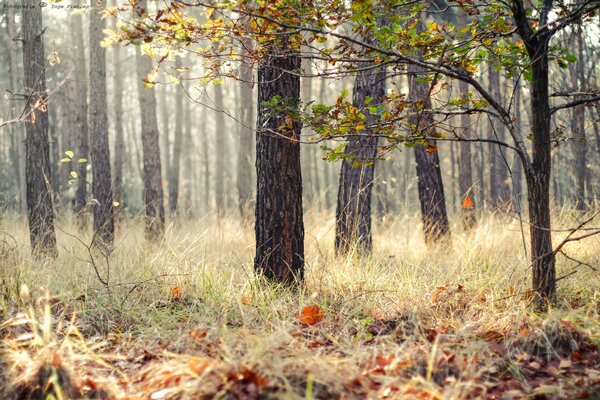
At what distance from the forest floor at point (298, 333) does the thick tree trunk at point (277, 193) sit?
0.22m

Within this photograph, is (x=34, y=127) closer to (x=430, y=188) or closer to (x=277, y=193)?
(x=277, y=193)

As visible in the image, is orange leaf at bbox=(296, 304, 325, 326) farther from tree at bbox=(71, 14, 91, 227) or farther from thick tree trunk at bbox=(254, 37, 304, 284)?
tree at bbox=(71, 14, 91, 227)

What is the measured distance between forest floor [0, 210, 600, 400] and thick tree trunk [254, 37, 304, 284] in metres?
0.22

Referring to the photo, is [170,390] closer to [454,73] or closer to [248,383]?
[248,383]

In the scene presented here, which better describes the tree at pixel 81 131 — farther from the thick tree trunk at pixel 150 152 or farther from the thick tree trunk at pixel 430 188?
the thick tree trunk at pixel 430 188

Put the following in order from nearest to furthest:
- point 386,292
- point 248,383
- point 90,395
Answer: point 248,383 < point 90,395 < point 386,292

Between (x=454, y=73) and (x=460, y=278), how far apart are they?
6.74ft

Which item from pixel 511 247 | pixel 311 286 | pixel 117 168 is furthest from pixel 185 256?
pixel 117 168

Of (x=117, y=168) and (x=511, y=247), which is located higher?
(x=117, y=168)

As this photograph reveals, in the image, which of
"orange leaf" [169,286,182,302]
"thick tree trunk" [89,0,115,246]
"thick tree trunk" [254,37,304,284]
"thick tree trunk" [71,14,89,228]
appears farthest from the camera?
"thick tree trunk" [71,14,89,228]

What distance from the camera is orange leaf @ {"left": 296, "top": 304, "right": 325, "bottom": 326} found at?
406 centimetres

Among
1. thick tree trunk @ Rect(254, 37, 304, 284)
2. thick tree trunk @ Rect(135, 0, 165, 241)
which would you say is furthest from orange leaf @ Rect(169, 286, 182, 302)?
thick tree trunk @ Rect(135, 0, 165, 241)

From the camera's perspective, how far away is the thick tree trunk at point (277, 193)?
4.87 metres

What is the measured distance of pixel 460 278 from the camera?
5.14 meters
